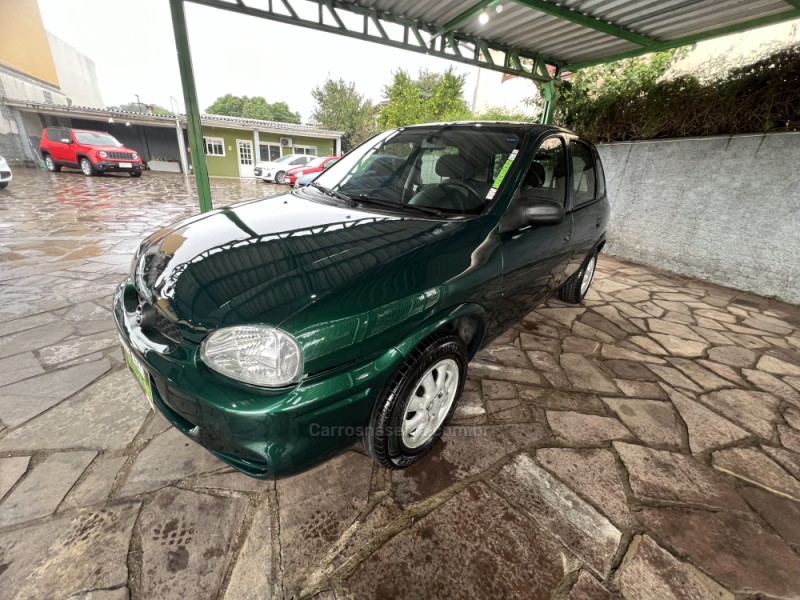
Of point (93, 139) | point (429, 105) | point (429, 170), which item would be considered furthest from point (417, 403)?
point (93, 139)

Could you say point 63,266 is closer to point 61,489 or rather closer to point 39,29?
point 61,489

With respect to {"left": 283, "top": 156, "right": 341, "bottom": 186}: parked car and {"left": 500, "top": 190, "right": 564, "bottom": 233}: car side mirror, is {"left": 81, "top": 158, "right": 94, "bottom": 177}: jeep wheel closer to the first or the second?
{"left": 283, "top": 156, "right": 341, "bottom": 186}: parked car

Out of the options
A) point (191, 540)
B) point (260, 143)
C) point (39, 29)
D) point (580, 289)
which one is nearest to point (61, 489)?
point (191, 540)

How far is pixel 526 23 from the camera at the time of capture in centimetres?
471

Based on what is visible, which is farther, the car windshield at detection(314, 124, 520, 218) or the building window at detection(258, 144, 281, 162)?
the building window at detection(258, 144, 281, 162)

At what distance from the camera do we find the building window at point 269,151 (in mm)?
20406

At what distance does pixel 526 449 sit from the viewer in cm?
186

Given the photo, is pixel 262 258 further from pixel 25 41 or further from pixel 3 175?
pixel 25 41

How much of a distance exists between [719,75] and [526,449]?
6349 mm

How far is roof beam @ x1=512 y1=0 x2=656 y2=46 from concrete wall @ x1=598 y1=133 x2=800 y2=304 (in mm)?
1586

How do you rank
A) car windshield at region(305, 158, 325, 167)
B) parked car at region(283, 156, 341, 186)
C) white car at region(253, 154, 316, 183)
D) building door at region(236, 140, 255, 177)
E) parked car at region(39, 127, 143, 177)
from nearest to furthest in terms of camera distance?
parked car at region(39, 127, 143, 177)
parked car at region(283, 156, 341, 186)
car windshield at region(305, 158, 325, 167)
white car at region(253, 154, 316, 183)
building door at region(236, 140, 255, 177)

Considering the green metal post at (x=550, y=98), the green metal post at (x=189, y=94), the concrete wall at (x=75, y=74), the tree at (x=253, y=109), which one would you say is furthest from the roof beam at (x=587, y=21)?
the tree at (x=253, y=109)

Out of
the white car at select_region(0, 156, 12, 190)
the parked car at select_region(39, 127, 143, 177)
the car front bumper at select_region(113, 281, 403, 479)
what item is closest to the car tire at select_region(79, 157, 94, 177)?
the parked car at select_region(39, 127, 143, 177)

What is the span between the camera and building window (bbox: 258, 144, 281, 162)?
20.4 m
